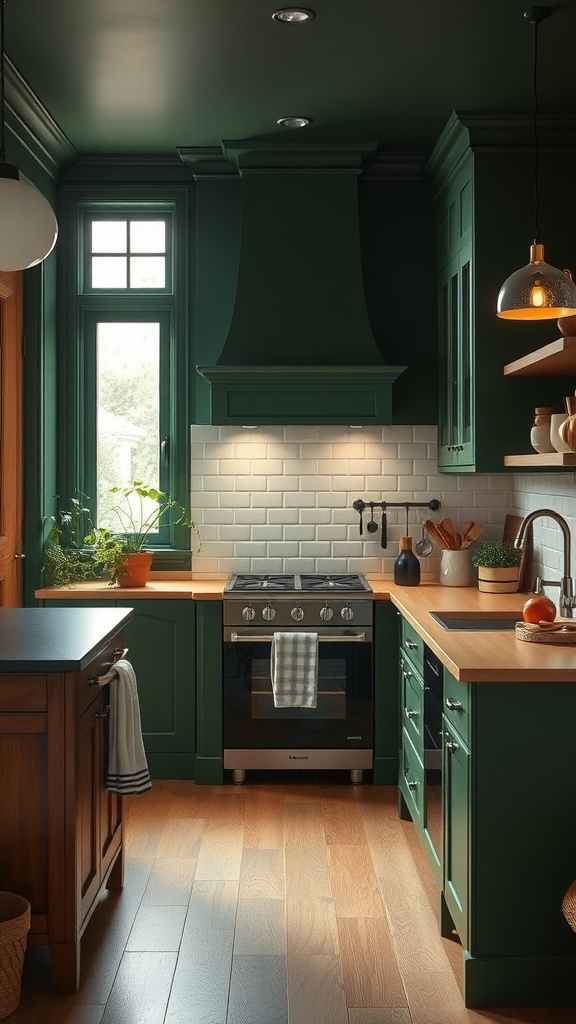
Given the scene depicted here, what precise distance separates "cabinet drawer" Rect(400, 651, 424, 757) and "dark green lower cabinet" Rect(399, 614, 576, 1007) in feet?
3.03

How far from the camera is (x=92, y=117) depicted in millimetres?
4738

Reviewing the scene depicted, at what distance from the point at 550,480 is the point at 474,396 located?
0.53 metres

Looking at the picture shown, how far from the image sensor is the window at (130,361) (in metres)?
5.51

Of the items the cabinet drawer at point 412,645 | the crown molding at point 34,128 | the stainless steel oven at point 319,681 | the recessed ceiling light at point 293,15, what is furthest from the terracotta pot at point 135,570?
the recessed ceiling light at point 293,15

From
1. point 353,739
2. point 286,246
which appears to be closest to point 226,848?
point 353,739

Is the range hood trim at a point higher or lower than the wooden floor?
higher

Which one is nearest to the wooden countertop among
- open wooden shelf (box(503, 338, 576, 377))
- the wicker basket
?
open wooden shelf (box(503, 338, 576, 377))

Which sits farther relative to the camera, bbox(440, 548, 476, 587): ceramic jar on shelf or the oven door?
bbox(440, 548, 476, 587): ceramic jar on shelf

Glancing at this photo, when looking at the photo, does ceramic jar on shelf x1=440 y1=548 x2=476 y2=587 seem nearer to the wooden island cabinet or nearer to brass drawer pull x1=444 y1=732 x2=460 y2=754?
brass drawer pull x1=444 y1=732 x2=460 y2=754

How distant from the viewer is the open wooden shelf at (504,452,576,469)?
10.8 ft

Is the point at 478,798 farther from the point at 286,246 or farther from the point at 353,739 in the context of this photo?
the point at 286,246

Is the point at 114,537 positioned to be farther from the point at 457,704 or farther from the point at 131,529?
the point at 457,704

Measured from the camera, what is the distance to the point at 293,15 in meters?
3.60

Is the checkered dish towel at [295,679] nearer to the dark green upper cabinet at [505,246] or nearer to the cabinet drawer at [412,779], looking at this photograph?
the cabinet drawer at [412,779]
